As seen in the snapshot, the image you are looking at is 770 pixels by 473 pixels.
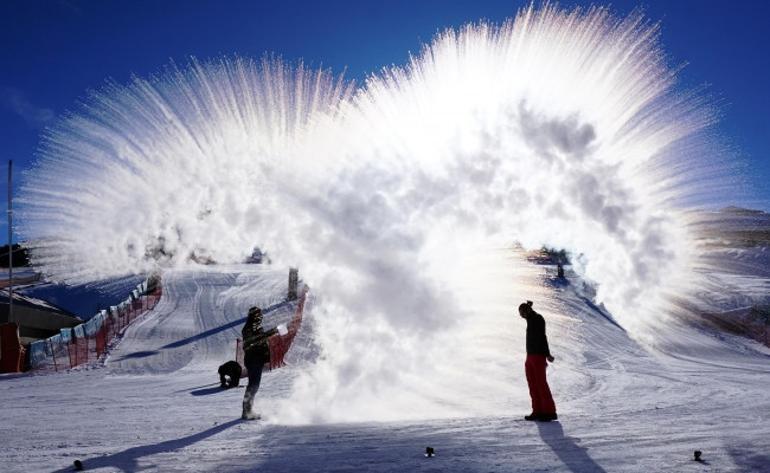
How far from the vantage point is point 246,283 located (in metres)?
46.0

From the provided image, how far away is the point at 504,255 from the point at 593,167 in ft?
47.0

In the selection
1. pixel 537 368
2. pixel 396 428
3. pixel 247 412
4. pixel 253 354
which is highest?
pixel 253 354

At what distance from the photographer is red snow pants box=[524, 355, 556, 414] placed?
348 inches

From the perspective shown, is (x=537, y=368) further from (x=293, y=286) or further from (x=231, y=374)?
(x=293, y=286)

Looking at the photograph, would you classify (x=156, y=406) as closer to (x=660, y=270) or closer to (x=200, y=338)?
(x=660, y=270)

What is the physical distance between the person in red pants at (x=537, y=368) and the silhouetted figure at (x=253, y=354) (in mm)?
3891

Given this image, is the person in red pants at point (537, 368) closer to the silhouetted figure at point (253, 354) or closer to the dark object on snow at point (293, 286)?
the silhouetted figure at point (253, 354)

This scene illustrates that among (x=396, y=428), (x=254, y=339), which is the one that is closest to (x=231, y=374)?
(x=254, y=339)

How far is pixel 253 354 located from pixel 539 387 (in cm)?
435

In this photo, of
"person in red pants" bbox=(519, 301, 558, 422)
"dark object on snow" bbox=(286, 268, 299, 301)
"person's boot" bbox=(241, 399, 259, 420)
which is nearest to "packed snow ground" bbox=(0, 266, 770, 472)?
"person in red pants" bbox=(519, 301, 558, 422)

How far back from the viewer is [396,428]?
8.50 metres

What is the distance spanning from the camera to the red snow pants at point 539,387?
8844mm

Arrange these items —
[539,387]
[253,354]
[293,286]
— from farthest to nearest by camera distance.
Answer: [293,286] → [253,354] → [539,387]

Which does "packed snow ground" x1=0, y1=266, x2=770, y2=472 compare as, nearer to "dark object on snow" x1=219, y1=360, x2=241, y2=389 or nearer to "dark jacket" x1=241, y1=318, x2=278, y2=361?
"dark object on snow" x1=219, y1=360, x2=241, y2=389
